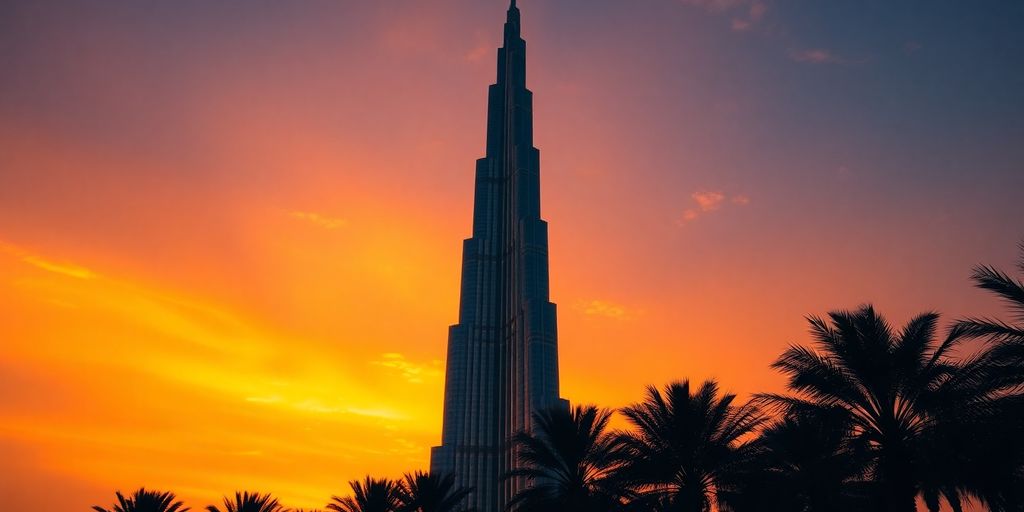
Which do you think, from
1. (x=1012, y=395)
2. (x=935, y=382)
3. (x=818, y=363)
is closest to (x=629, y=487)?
(x=818, y=363)

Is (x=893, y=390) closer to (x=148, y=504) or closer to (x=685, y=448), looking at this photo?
(x=685, y=448)

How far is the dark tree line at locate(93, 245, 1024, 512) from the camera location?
22.2 metres

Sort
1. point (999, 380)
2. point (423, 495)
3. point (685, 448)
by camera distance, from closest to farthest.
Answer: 1. point (999, 380)
2. point (685, 448)
3. point (423, 495)

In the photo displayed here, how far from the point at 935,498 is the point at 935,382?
1482 cm

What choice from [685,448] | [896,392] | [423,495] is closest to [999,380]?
[896,392]

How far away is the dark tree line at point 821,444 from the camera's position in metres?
22.2

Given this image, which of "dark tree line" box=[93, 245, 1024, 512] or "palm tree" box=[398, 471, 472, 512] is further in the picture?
"palm tree" box=[398, 471, 472, 512]

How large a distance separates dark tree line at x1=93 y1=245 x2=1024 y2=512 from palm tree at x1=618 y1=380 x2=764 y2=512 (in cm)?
5

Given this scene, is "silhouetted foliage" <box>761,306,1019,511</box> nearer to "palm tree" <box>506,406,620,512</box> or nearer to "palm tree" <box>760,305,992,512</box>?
"palm tree" <box>760,305,992,512</box>

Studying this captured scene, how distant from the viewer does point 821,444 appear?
34.6 meters

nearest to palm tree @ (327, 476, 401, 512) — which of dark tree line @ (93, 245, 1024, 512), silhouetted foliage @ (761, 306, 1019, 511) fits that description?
dark tree line @ (93, 245, 1024, 512)

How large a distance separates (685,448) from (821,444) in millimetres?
8814

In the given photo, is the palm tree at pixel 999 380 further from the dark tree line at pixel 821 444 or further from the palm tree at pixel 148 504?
the palm tree at pixel 148 504

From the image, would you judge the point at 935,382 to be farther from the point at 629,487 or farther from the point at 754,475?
the point at 629,487
